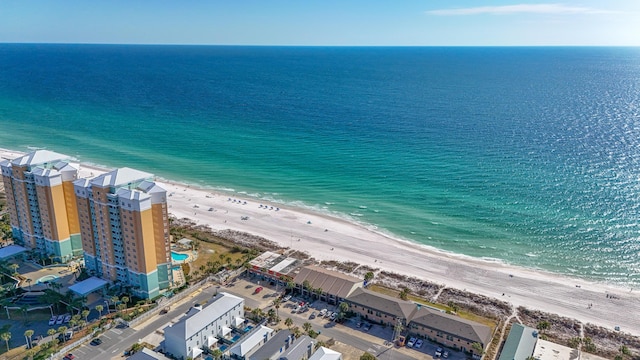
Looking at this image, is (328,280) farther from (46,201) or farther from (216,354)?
(46,201)

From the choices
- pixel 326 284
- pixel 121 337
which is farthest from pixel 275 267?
pixel 121 337

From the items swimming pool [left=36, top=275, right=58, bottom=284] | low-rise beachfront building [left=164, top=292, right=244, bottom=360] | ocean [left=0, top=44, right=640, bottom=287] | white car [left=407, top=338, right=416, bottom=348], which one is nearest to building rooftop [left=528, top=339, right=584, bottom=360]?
white car [left=407, top=338, right=416, bottom=348]

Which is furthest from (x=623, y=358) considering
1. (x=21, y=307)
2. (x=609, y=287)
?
(x=21, y=307)

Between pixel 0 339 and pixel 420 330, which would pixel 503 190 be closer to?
pixel 420 330

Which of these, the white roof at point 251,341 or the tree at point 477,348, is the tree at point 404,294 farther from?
the white roof at point 251,341

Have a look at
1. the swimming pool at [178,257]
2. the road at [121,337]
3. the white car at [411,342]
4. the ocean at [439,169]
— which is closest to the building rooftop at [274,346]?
the white car at [411,342]
